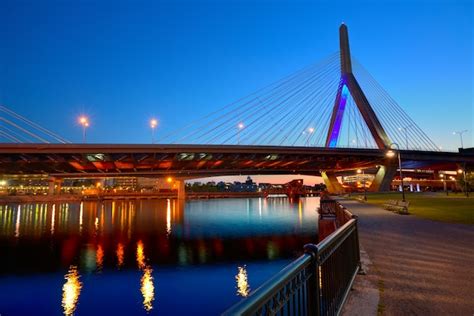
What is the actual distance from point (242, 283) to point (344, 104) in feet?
200

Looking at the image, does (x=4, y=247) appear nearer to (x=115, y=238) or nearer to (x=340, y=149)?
(x=115, y=238)

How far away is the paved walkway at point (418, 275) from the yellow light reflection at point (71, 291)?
11354 mm

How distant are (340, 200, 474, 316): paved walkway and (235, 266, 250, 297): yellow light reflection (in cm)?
559

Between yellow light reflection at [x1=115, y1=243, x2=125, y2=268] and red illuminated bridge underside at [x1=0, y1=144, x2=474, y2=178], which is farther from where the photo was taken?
red illuminated bridge underside at [x1=0, y1=144, x2=474, y2=178]

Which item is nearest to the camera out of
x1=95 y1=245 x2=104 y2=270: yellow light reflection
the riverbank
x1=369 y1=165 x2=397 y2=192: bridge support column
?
x1=95 y1=245 x2=104 y2=270: yellow light reflection

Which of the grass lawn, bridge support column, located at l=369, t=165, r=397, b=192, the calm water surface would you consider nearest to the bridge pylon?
bridge support column, located at l=369, t=165, r=397, b=192

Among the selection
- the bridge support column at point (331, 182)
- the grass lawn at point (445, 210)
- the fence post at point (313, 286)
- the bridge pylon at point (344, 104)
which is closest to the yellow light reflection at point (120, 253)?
the fence post at point (313, 286)

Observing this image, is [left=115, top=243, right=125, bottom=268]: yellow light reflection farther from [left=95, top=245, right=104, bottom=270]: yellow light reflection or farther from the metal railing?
the metal railing

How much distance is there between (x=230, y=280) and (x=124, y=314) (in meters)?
5.69

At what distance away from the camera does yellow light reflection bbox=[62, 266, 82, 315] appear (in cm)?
1267

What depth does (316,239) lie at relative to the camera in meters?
26.5

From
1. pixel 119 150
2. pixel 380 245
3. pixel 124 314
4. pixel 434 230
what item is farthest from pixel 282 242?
pixel 119 150

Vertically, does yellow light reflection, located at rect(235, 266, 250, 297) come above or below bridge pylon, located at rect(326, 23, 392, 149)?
below

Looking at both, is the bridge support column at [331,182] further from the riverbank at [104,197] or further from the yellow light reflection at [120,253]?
the yellow light reflection at [120,253]
